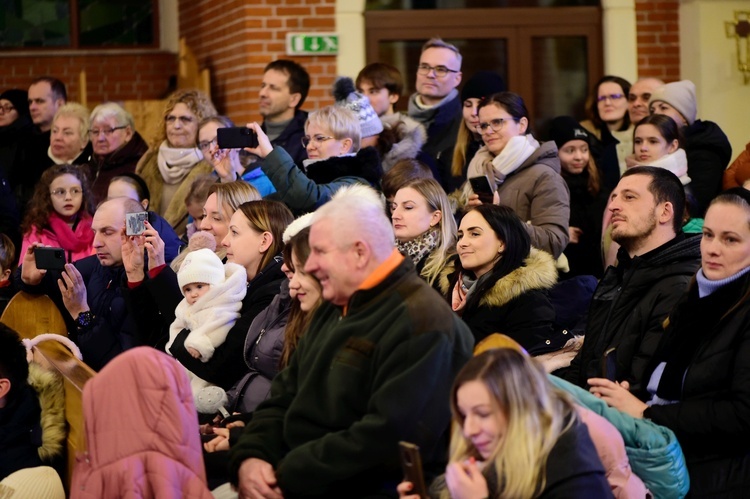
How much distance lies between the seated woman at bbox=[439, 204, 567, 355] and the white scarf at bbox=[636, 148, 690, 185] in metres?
1.33

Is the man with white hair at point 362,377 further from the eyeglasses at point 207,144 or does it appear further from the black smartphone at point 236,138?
the eyeglasses at point 207,144

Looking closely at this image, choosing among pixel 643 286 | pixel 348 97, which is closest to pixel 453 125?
pixel 348 97

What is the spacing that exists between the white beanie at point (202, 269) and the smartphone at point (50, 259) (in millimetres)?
896

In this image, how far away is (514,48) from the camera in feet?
29.8

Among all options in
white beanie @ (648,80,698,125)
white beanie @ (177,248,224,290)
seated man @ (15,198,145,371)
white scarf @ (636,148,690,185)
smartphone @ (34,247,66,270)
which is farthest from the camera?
white beanie @ (648,80,698,125)

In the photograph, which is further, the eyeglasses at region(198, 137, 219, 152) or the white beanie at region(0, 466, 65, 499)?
the eyeglasses at region(198, 137, 219, 152)

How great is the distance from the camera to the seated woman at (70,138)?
25.7 feet

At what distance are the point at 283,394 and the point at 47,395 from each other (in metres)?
1.37

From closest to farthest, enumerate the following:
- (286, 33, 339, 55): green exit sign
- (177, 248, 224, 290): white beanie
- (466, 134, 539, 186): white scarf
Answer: (177, 248, 224, 290): white beanie
(466, 134, 539, 186): white scarf
(286, 33, 339, 55): green exit sign

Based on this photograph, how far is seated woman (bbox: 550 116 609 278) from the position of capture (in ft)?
21.9

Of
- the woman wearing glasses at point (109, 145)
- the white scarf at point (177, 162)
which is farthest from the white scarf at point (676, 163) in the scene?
the woman wearing glasses at point (109, 145)

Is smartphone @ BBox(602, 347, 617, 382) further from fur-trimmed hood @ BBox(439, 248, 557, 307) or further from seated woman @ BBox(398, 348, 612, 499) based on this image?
seated woman @ BBox(398, 348, 612, 499)

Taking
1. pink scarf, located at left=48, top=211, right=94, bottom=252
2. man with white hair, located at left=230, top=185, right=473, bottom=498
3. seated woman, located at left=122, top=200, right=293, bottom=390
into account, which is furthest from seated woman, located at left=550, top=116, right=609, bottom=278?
man with white hair, located at left=230, top=185, right=473, bottom=498

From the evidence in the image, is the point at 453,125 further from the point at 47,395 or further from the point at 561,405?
the point at 561,405
